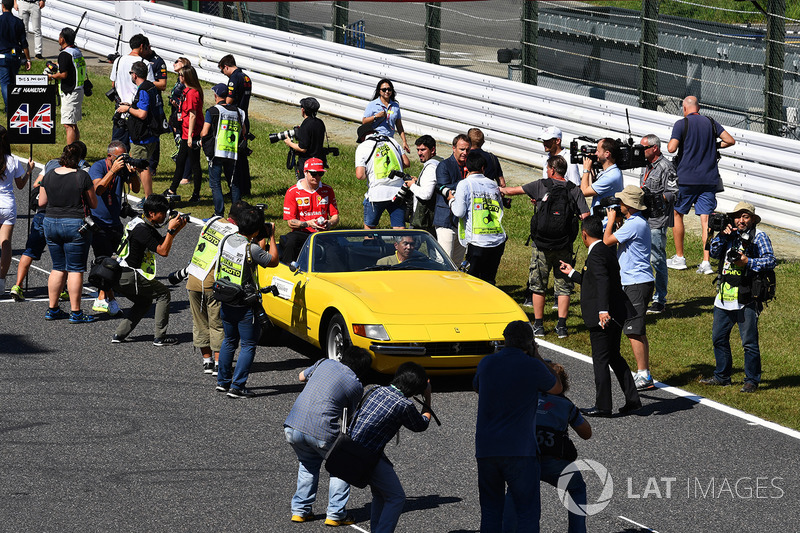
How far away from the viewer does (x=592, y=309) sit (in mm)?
10727

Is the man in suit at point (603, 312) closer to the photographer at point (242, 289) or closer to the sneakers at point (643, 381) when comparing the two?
the sneakers at point (643, 381)

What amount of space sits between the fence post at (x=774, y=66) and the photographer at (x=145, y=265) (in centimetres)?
1002

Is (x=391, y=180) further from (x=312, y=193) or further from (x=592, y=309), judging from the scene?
(x=592, y=309)

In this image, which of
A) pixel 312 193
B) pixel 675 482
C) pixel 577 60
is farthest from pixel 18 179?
pixel 577 60

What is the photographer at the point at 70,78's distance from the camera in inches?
779

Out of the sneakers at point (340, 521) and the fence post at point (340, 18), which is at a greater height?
the fence post at point (340, 18)

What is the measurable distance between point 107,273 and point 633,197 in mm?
5497

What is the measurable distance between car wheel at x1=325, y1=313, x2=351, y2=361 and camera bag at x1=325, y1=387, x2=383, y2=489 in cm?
365

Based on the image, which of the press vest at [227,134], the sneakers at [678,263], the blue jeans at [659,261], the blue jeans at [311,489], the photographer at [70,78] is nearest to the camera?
the blue jeans at [311,489]

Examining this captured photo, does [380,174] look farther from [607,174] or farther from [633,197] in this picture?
[633,197]

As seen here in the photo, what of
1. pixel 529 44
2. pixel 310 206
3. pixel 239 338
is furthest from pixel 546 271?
pixel 529 44

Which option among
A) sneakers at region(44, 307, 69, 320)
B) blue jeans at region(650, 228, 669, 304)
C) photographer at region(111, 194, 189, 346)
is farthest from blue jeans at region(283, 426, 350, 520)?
blue jeans at region(650, 228, 669, 304)

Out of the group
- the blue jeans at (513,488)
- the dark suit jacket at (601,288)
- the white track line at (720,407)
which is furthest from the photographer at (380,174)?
the blue jeans at (513,488)

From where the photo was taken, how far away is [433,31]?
73.5 feet
